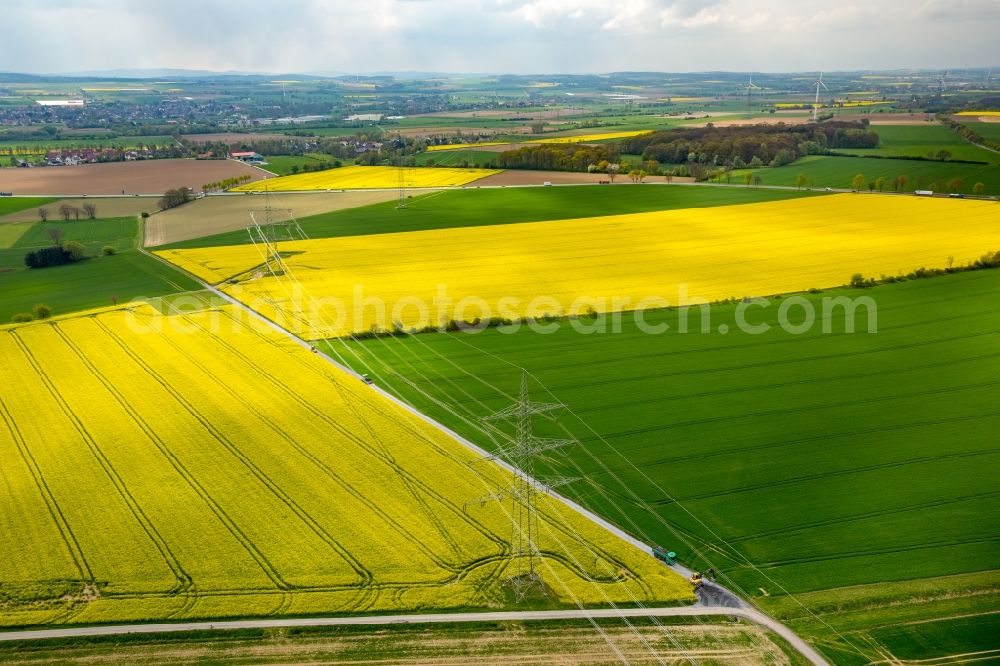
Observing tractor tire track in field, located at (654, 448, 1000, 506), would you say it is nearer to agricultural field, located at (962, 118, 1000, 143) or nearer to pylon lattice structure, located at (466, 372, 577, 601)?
pylon lattice structure, located at (466, 372, 577, 601)

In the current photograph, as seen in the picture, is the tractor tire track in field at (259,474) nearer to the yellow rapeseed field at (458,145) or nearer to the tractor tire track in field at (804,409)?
the tractor tire track in field at (804,409)

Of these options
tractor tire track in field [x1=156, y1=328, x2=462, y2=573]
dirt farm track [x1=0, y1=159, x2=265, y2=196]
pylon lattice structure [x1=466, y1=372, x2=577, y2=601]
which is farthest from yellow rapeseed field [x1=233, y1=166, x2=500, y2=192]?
pylon lattice structure [x1=466, y1=372, x2=577, y2=601]

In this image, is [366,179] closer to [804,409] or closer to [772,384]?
[772,384]

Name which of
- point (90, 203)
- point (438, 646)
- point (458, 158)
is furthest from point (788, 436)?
point (458, 158)

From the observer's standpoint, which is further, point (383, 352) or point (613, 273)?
point (613, 273)

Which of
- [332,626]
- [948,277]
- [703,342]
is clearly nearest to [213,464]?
[332,626]

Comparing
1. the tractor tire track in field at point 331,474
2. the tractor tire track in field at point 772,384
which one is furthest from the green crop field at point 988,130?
the tractor tire track in field at point 331,474

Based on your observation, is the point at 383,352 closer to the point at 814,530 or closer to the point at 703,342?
the point at 703,342
